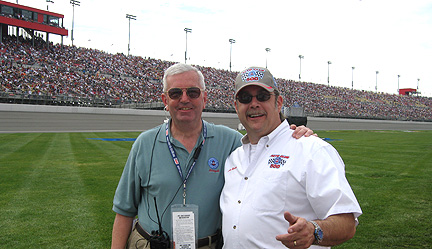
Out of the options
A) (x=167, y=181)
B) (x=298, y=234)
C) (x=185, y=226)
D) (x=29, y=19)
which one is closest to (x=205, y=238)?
(x=185, y=226)

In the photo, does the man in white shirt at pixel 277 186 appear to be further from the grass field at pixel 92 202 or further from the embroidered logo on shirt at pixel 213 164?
the grass field at pixel 92 202

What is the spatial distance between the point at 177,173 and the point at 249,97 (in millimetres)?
780

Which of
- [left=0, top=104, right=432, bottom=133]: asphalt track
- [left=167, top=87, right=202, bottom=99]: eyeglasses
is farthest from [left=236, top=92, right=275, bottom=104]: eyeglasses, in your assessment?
[left=0, top=104, right=432, bottom=133]: asphalt track

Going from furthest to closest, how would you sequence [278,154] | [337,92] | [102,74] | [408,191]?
1. [337,92]
2. [102,74]
3. [408,191]
4. [278,154]

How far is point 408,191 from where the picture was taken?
773 centimetres

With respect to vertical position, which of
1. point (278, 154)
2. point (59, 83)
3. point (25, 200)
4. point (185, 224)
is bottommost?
point (25, 200)

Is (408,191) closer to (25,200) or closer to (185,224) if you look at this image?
(185,224)

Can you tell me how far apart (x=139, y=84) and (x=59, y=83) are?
9.19 meters

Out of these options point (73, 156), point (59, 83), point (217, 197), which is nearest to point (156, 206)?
point (217, 197)

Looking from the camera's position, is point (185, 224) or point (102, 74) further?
point (102, 74)

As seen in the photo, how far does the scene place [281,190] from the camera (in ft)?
6.91

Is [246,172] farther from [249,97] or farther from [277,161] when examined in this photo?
[249,97]

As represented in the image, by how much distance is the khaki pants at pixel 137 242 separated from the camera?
8.62 ft

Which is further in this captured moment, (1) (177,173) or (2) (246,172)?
(1) (177,173)
